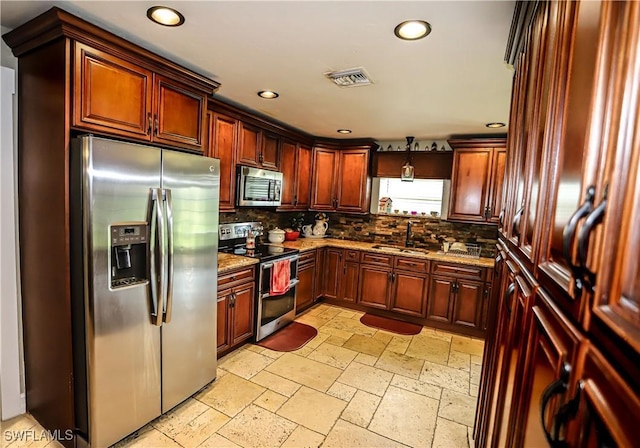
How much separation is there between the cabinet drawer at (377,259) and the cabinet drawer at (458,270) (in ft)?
1.84

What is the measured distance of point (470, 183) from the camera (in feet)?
13.2

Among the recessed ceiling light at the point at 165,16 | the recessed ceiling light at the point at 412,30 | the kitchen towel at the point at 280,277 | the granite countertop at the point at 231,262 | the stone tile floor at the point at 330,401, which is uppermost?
the recessed ceiling light at the point at 165,16

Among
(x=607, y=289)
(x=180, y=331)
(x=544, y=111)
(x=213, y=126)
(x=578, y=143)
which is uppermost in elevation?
(x=213, y=126)

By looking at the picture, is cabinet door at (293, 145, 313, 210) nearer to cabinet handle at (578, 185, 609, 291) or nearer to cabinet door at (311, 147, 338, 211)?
cabinet door at (311, 147, 338, 211)

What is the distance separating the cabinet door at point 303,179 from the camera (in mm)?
4500

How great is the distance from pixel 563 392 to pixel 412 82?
7.53 ft

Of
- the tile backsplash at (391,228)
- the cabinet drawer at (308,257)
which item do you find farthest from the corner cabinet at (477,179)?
the cabinet drawer at (308,257)

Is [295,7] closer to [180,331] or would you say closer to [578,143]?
[578,143]

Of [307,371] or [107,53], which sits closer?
[107,53]

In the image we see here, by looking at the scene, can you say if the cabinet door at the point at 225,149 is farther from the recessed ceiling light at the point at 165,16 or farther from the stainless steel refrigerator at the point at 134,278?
the recessed ceiling light at the point at 165,16

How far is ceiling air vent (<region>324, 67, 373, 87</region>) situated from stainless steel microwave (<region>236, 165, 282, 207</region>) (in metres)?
1.44

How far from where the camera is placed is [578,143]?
636 millimetres

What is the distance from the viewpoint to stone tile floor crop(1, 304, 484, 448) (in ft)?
6.81

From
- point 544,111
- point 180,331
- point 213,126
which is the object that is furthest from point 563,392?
point 213,126
